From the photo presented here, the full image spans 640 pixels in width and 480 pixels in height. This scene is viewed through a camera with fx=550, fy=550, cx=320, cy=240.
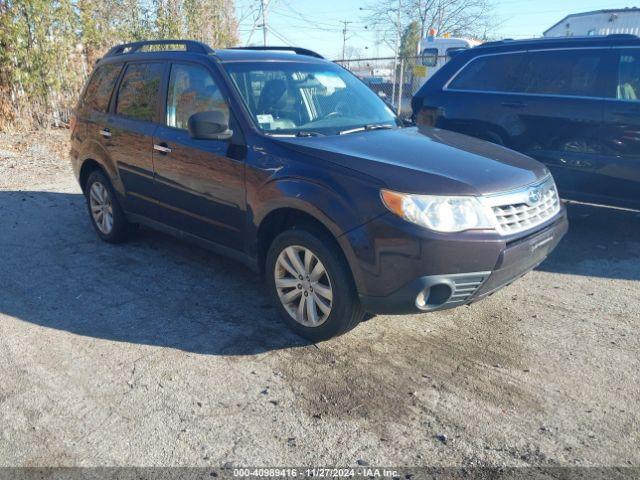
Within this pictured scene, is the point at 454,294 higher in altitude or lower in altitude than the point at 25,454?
higher

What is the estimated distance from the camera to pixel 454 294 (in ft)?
10.3

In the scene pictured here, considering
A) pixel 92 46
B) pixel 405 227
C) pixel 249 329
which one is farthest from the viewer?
pixel 92 46

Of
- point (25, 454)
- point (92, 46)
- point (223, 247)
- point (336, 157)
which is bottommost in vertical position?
point (25, 454)

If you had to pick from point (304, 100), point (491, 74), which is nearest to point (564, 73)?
point (491, 74)

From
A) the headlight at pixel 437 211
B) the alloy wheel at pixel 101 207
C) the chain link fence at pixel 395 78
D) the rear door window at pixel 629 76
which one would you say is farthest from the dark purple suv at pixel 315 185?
the chain link fence at pixel 395 78

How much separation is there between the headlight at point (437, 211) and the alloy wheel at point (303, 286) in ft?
2.11

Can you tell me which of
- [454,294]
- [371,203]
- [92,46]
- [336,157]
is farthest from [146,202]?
[92,46]

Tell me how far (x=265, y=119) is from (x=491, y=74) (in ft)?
11.6

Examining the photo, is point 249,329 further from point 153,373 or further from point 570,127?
point 570,127

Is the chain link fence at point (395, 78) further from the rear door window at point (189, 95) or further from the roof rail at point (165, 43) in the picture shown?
the rear door window at point (189, 95)

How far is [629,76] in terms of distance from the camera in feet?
18.0

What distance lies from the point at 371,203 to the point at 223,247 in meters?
1.53

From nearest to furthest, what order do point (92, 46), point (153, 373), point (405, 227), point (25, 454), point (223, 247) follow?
point (25, 454) < point (405, 227) < point (153, 373) < point (223, 247) < point (92, 46)

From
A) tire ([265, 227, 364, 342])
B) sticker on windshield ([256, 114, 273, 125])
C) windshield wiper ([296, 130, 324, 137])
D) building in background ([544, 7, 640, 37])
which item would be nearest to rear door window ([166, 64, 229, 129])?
sticker on windshield ([256, 114, 273, 125])
